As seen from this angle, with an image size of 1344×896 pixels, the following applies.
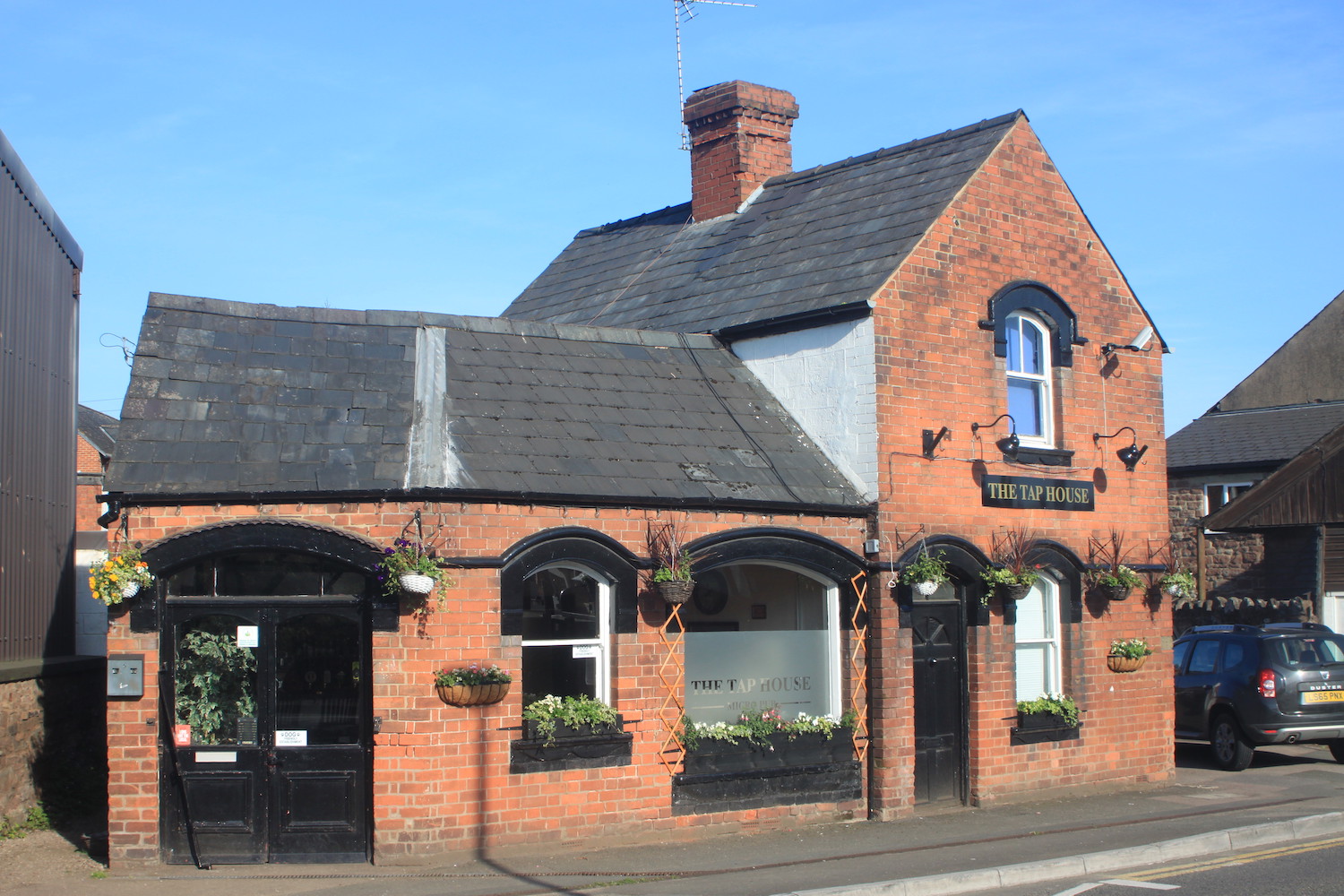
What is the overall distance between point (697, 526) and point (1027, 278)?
5.30 metres

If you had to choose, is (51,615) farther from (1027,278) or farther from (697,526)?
(1027,278)

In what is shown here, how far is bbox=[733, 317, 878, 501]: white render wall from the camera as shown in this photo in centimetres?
1293

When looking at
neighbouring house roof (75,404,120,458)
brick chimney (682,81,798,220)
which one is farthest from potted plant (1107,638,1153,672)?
neighbouring house roof (75,404,120,458)

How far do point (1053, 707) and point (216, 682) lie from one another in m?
8.58

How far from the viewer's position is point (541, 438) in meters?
11.5

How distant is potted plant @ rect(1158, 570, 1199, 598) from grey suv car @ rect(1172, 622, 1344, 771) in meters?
1.84

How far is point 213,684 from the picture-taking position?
1056 cm

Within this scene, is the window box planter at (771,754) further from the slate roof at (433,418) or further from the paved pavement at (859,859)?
the slate roof at (433,418)

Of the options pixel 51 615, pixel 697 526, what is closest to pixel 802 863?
pixel 697 526

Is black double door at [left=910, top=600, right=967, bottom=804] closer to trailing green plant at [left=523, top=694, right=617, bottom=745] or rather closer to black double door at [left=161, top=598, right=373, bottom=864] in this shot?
trailing green plant at [left=523, top=694, right=617, bottom=745]

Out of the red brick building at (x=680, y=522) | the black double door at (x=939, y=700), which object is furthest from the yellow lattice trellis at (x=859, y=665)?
the black double door at (x=939, y=700)

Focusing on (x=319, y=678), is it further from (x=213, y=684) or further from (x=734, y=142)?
(x=734, y=142)

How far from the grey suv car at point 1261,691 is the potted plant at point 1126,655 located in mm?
2222

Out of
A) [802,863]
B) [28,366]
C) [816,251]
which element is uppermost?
[816,251]
